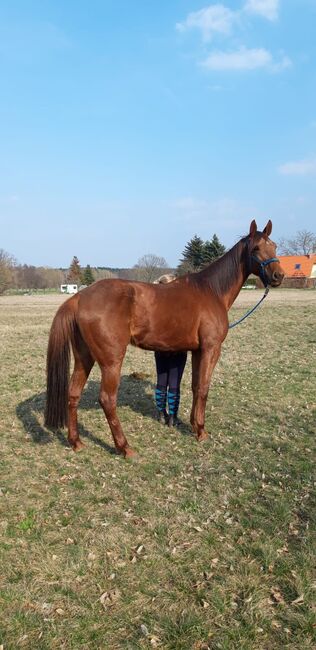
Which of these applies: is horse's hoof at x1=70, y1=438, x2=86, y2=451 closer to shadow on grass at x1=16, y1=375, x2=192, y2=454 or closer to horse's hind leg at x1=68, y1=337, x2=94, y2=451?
horse's hind leg at x1=68, y1=337, x2=94, y2=451

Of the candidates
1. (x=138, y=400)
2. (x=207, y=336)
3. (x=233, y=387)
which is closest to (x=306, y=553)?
(x=207, y=336)

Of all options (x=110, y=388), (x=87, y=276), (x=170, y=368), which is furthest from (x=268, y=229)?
(x=87, y=276)

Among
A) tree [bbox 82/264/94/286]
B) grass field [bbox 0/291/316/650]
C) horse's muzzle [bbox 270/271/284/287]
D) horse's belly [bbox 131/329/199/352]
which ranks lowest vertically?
grass field [bbox 0/291/316/650]

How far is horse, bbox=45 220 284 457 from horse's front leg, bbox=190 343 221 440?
0.05ft

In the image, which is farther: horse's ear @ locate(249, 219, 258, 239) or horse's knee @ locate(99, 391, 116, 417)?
horse's ear @ locate(249, 219, 258, 239)

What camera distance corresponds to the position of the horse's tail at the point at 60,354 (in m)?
4.91

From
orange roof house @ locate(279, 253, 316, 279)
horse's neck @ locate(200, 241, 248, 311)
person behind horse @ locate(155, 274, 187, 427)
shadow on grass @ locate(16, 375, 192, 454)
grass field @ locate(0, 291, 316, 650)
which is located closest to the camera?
grass field @ locate(0, 291, 316, 650)

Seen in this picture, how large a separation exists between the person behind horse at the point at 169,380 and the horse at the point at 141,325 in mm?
557

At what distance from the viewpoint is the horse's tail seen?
193 inches

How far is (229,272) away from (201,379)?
157 cm

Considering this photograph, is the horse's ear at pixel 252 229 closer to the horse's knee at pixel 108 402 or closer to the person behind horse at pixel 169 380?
the person behind horse at pixel 169 380

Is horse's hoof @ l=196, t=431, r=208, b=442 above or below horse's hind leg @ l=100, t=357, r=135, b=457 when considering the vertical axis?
below

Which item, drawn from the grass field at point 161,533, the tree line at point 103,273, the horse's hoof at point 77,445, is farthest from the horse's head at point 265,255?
the tree line at point 103,273

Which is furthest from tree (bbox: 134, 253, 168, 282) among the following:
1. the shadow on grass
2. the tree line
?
the shadow on grass
